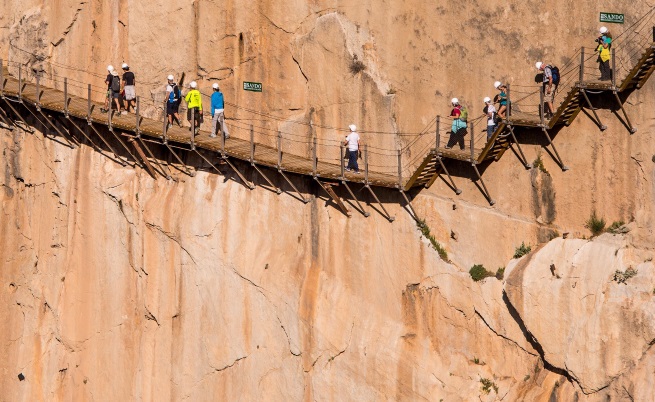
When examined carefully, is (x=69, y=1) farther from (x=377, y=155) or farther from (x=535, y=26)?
(x=535, y=26)

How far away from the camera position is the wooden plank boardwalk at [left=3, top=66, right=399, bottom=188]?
38750 millimetres

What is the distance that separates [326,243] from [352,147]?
88.6 inches

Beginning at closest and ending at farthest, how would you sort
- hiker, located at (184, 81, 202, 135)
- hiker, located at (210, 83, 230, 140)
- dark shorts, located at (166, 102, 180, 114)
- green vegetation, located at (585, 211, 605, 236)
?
green vegetation, located at (585, 211, 605, 236) < hiker, located at (210, 83, 230, 140) < hiker, located at (184, 81, 202, 135) < dark shorts, located at (166, 102, 180, 114)

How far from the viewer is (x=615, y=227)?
37594mm

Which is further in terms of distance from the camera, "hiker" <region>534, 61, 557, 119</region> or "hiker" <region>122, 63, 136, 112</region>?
"hiker" <region>122, 63, 136, 112</region>

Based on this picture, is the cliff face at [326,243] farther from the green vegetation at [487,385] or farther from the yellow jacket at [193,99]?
the yellow jacket at [193,99]

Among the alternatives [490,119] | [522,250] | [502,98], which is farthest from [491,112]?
[522,250]

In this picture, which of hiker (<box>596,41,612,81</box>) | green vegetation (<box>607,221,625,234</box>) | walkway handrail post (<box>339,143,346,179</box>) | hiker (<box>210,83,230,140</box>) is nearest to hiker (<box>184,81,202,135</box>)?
hiker (<box>210,83,230,140</box>)

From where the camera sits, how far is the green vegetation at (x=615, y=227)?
123 feet

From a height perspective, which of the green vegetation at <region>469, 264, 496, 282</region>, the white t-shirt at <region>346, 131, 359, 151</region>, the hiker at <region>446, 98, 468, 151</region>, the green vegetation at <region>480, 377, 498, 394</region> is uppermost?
the hiker at <region>446, 98, 468, 151</region>

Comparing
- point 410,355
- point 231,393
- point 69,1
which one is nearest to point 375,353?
point 410,355

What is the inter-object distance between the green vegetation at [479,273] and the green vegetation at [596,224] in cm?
234

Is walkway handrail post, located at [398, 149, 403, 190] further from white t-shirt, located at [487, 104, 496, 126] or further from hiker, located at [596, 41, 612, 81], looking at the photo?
hiker, located at [596, 41, 612, 81]

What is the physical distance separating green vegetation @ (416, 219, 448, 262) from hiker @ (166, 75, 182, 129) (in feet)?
19.4
